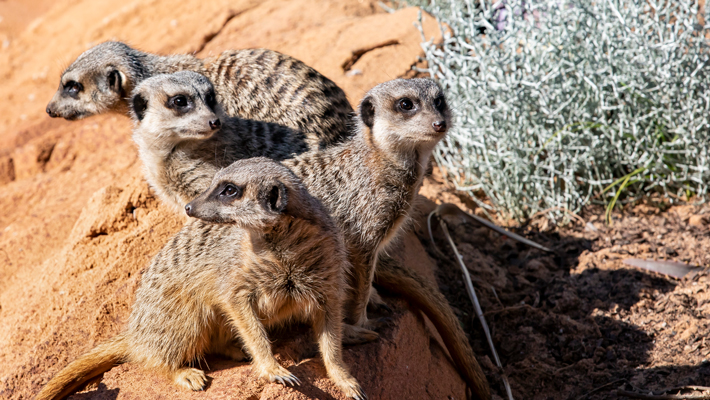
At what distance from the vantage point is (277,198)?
218cm

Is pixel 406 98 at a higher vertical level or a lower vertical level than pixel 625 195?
higher

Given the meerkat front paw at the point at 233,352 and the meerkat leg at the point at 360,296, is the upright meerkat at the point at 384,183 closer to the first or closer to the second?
the meerkat leg at the point at 360,296

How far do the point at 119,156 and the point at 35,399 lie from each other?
9.09ft

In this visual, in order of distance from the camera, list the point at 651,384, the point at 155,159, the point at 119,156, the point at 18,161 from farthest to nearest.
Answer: the point at 18,161
the point at 119,156
the point at 155,159
the point at 651,384

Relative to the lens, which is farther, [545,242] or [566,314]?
[545,242]

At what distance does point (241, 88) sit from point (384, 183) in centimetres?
116

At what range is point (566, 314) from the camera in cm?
336

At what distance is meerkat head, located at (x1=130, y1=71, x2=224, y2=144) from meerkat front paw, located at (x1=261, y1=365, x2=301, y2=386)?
46.8 inches

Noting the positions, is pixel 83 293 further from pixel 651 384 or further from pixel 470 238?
pixel 651 384

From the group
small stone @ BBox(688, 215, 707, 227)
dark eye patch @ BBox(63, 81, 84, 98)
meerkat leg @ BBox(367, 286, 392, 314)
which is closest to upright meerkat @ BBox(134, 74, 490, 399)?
meerkat leg @ BBox(367, 286, 392, 314)

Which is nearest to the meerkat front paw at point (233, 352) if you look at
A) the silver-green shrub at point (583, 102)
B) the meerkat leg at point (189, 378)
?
the meerkat leg at point (189, 378)

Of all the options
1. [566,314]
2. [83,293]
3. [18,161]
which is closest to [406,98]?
[566,314]

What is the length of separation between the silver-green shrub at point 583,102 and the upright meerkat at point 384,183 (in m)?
1.20

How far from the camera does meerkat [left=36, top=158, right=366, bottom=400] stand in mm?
2176
